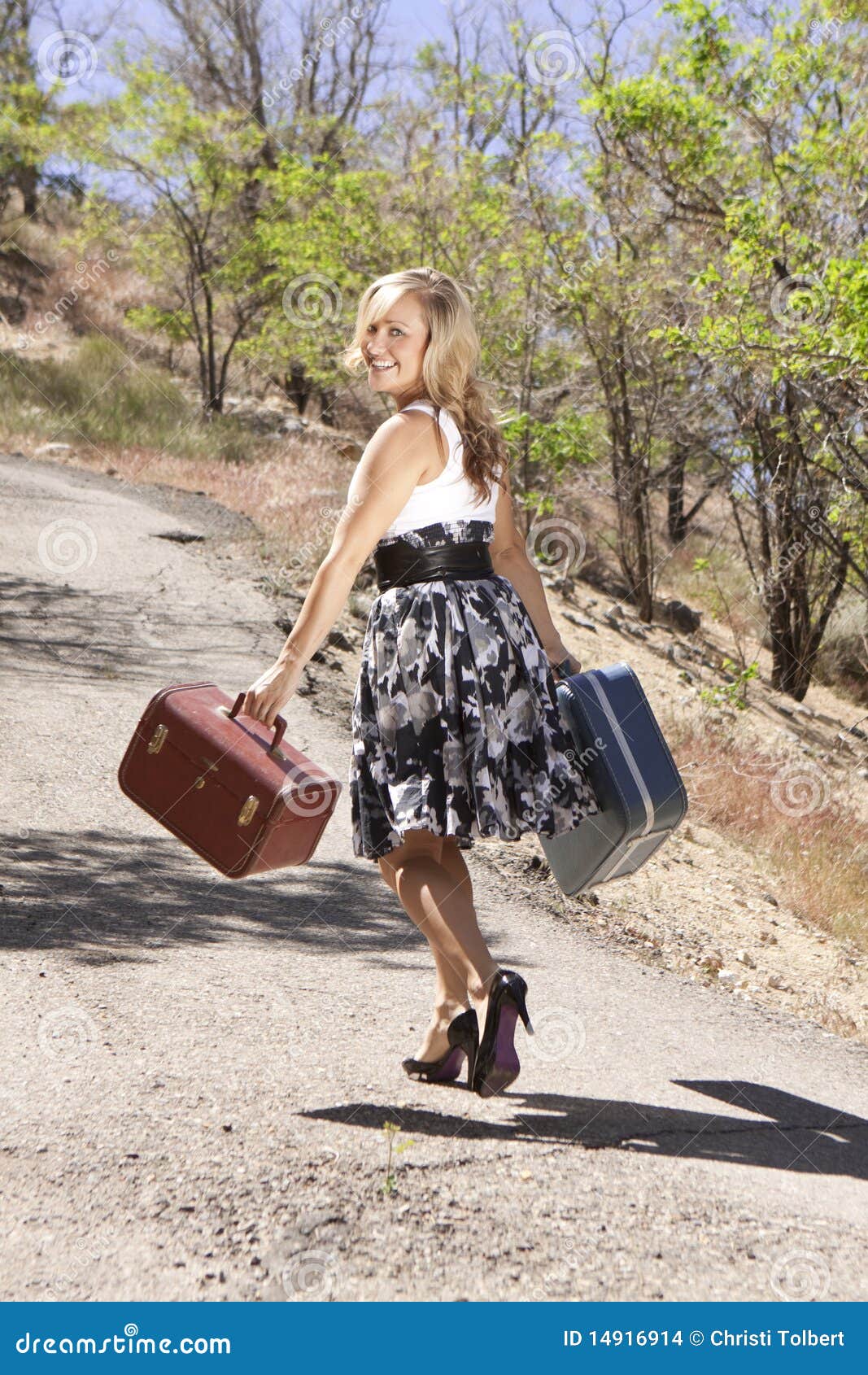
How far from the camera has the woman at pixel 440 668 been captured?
2834mm

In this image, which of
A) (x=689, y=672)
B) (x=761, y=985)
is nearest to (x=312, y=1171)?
(x=761, y=985)

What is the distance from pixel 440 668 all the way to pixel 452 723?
0.13 meters

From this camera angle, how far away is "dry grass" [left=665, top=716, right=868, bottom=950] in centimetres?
668

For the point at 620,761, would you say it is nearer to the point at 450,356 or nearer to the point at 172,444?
the point at 450,356

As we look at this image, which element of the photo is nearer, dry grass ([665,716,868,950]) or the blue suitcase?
the blue suitcase

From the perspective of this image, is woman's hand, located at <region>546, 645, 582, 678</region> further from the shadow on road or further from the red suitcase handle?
the shadow on road

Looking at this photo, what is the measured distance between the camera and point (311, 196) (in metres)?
17.6

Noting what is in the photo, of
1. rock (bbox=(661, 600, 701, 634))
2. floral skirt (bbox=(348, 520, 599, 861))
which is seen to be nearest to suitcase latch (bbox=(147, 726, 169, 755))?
floral skirt (bbox=(348, 520, 599, 861))

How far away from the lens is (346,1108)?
2.93 metres

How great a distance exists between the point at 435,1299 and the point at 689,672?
11.9 metres

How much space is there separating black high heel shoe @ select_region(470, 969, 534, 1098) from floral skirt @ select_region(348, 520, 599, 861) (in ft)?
1.09

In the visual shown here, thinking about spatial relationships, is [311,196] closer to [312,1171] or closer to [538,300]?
[538,300]

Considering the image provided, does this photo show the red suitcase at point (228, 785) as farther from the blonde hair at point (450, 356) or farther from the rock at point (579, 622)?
the rock at point (579, 622)

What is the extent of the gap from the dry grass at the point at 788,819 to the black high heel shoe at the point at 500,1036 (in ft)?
12.6
